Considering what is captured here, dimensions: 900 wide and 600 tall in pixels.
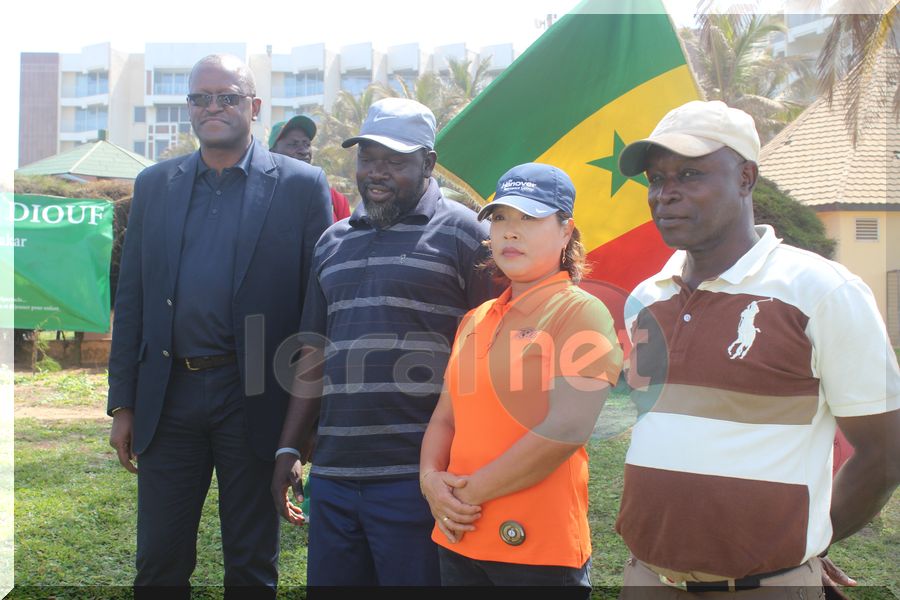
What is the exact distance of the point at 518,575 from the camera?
2.42 m

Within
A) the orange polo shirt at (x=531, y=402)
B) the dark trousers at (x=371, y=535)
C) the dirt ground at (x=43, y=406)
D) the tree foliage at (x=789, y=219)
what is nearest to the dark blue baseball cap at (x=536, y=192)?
the orange polo shirt at (x=531, y=402)

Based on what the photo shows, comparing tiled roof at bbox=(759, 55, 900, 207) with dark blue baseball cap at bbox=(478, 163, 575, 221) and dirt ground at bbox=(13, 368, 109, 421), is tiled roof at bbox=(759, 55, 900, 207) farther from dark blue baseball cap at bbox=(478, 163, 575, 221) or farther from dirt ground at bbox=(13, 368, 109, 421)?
dark blue baseball cap at bbox=(478, 163, 575, 221)

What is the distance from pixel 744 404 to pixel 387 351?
1.25 m

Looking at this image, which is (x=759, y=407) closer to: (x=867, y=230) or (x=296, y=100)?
(x=867, y=230)

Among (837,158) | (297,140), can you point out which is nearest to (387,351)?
(297,140)

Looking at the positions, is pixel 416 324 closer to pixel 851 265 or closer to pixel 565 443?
pixel 565 443

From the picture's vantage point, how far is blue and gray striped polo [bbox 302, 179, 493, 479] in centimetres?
290

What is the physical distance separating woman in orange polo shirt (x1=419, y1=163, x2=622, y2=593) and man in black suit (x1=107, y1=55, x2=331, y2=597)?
3.30 feet

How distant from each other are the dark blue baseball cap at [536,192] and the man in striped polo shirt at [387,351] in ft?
1.33

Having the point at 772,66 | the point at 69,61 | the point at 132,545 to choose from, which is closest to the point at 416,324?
the point at 132,545

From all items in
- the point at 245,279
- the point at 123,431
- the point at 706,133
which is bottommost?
the point at 123,431

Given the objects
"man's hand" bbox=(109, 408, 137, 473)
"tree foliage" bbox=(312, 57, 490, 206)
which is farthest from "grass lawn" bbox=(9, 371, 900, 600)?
"tree foliage" bbox=(312, 57, 490, 206)

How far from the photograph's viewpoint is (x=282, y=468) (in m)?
3.13

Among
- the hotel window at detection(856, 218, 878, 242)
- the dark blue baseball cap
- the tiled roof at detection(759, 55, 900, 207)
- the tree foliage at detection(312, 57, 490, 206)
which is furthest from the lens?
the tree foliage at detection(312, 57, 490, 206)
